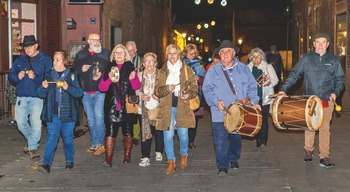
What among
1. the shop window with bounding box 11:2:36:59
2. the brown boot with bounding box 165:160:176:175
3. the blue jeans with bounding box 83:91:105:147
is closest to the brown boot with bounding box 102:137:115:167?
the brown boot with bounding box 165:160:176:175

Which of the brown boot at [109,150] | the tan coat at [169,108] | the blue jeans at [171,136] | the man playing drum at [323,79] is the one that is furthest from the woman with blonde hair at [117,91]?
the man playing drum at [323,79]

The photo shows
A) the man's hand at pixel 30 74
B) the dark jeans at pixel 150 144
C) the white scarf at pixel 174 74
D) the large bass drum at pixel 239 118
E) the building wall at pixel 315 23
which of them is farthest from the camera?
the building wall at pixel 315 23

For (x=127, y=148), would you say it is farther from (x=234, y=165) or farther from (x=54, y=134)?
(x=234, y=165)

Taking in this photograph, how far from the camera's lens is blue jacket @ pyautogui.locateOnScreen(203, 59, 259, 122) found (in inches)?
287

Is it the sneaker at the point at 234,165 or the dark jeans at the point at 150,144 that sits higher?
the dark jeans at the point at 150,144

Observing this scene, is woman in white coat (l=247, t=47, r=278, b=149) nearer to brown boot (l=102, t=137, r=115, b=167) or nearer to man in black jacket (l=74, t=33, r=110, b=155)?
man in black jacket (l=74, t=33, r=110, b=155)

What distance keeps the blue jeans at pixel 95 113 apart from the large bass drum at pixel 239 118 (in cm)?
278

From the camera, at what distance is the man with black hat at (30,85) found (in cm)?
843

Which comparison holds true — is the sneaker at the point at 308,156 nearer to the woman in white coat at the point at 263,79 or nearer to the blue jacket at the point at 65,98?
the woman in white coat at the point at 263,79

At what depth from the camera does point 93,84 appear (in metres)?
8.83

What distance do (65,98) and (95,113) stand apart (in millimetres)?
1375

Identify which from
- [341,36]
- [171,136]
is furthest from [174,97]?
[341,36]

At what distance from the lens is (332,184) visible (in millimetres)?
6758

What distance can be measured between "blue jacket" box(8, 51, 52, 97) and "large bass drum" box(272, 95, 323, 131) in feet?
12.0
